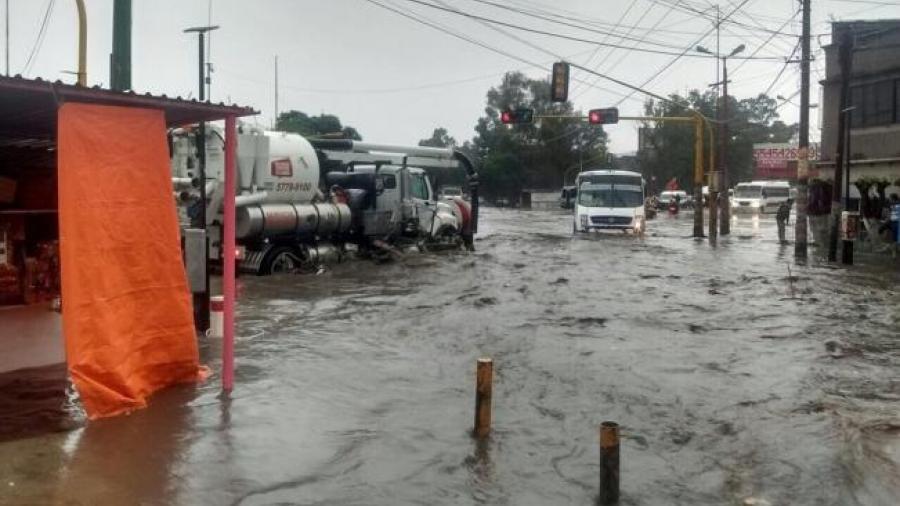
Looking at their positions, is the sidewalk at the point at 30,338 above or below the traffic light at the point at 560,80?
below

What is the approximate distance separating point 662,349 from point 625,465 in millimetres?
4610

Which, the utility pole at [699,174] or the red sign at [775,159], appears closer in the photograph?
the utility pole at [699,174]

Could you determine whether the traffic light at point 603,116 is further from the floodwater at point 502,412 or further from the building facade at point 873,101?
the floodwater at point 502,412

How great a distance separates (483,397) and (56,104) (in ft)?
12.6

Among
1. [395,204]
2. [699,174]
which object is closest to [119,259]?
[395,204]

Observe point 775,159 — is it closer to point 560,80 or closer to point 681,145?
point 681,145

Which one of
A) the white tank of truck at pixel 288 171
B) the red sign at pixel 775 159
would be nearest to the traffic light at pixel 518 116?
the white tank of truck at pixel 288 171

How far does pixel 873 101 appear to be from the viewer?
99.0 feet

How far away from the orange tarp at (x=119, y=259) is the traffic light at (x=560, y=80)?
17497 mm

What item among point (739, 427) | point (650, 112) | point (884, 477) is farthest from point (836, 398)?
point (650, 112)

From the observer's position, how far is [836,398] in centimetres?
819

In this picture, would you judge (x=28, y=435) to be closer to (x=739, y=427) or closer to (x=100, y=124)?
(x=100, y=124)

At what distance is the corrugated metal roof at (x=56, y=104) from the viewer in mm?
6004

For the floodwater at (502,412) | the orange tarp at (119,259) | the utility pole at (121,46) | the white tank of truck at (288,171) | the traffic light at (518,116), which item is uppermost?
the traffic light at (518,116)
